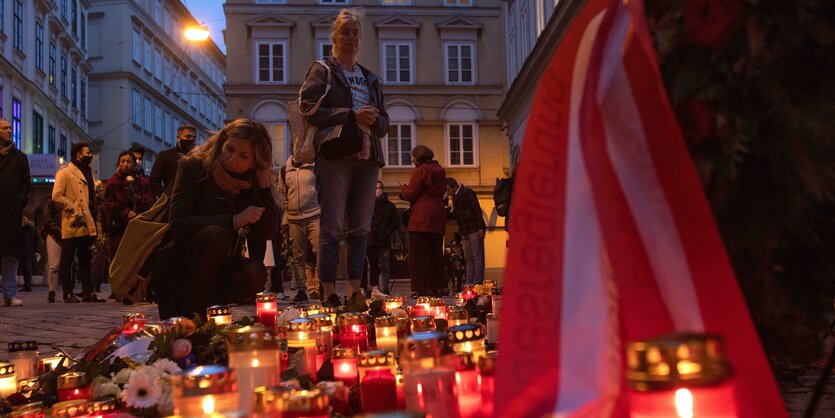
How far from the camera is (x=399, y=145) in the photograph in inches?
1102

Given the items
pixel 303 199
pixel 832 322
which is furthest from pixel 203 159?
pixel 303 199

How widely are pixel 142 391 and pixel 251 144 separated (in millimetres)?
2022

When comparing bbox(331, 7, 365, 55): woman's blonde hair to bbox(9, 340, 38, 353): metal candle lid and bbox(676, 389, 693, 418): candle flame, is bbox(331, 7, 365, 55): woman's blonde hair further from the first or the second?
bbox(676, 389, 693, 418): candle flame

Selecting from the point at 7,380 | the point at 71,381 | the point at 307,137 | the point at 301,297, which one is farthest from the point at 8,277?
the point at 71,381

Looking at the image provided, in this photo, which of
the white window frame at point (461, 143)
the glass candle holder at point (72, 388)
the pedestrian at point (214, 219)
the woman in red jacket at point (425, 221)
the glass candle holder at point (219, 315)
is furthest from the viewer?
the white window frame at point (461, 143)

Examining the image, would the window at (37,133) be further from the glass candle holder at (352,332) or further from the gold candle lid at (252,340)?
the gold candle lid at (252,340)

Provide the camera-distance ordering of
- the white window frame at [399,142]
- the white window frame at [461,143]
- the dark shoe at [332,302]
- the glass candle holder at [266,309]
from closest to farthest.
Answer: the glass candle holder at [266,309]
the dark shoe at [332,302]
the white window frame at [399,142]
the white window frame at [461,143]

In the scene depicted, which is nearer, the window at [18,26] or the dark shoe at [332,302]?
the dark shoe at [332,302]

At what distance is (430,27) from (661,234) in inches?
1116

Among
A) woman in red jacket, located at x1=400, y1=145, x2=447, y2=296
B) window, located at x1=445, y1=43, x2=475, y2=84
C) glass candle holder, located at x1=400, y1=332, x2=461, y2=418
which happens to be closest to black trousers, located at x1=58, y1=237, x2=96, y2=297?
woman in red jacket, located at x1=400, y1=145, x2=447, y2=296

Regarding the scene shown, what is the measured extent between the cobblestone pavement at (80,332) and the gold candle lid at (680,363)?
130cm

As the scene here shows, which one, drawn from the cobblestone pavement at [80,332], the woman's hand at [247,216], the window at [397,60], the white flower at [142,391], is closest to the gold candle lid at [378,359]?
the white flower at [142,391]

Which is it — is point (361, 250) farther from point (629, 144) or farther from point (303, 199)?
point (629, 144)

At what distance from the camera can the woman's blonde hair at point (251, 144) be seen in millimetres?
3969
